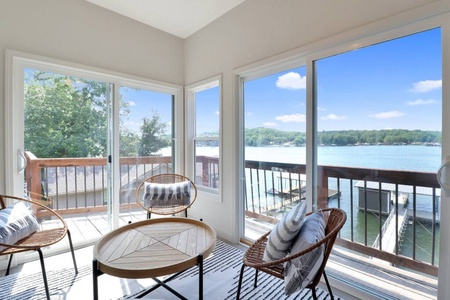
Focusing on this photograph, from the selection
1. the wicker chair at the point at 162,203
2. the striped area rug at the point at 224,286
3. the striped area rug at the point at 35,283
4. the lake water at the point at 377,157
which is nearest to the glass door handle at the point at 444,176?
the lake water at the point at 377,157

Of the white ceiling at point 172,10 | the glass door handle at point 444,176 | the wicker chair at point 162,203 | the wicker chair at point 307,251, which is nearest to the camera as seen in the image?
the wicker chair at point 307,251

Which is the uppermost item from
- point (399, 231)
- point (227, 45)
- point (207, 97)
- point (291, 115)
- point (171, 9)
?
point (171, 9)

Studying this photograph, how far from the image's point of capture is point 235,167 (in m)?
2.68

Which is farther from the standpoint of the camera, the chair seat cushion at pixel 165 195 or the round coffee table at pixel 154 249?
the chair seat cushion at pixel 165 195

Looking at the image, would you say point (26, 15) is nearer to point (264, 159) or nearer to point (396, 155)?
point (264, 159)

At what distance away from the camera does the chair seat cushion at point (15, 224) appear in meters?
1.64

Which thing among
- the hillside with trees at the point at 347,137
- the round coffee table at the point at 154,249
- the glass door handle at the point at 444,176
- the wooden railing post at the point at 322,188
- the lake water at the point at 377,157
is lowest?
the round coffee table at the point at 154,249

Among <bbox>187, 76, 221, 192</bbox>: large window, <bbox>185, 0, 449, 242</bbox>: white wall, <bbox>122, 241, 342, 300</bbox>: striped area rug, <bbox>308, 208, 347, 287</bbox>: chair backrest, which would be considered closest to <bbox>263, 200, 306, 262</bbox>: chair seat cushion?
<bbox>308, 208, 347, 287</bbox>: chair backrest

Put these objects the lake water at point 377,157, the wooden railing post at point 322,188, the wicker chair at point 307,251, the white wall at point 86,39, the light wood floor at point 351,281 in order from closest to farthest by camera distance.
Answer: the wicker chair at point 307,251 < the lake water at point 377,157 < the light wood floor at point 351,281 < the wooden railing post at point 322,188 < the white wall at point 86,39

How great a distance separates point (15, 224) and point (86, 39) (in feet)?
6.39

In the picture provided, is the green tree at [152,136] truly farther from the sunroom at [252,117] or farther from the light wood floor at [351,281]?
the light wood floor at [351,281]

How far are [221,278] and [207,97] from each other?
7.32 ft

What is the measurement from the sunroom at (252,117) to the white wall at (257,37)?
1 cm

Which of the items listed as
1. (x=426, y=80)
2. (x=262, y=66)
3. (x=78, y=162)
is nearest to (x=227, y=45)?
(x=262, y=66)
